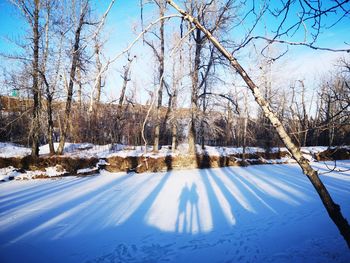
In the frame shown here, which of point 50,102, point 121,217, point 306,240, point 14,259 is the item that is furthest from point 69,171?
point 306,240

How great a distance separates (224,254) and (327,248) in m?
2.08

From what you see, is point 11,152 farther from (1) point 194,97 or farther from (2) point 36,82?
(1) point 194,97

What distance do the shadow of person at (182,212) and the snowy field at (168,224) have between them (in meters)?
0.03

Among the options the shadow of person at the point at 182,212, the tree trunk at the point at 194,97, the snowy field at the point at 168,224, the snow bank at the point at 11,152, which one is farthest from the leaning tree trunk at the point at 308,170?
the snow bank at the point at 11,152

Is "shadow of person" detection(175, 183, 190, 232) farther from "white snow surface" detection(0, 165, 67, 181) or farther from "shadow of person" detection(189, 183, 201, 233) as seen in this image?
"white snow surface" detection(0, 165, 67, 181)

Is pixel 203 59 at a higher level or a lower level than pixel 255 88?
higher

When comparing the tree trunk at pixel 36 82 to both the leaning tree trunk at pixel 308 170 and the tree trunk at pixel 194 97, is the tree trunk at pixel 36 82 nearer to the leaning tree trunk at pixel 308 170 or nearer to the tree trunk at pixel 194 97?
the tree trunk at pixel 194 97

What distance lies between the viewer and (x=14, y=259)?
4391 millimetres

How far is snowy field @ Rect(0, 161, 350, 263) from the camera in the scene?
4523mm

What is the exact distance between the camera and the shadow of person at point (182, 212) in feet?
18.8

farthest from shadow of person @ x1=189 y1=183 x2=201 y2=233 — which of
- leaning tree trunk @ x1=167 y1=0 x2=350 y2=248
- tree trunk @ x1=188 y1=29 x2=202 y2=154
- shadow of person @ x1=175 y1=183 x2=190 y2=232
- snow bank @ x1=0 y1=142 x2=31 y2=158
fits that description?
snow bank @ x1=0 y1=142 x2=31 y2=158

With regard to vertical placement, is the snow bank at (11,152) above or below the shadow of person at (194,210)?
above

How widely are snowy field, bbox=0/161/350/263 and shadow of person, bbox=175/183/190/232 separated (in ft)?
0.09

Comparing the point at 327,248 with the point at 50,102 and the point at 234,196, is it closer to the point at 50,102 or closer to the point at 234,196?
the point at 234,196
